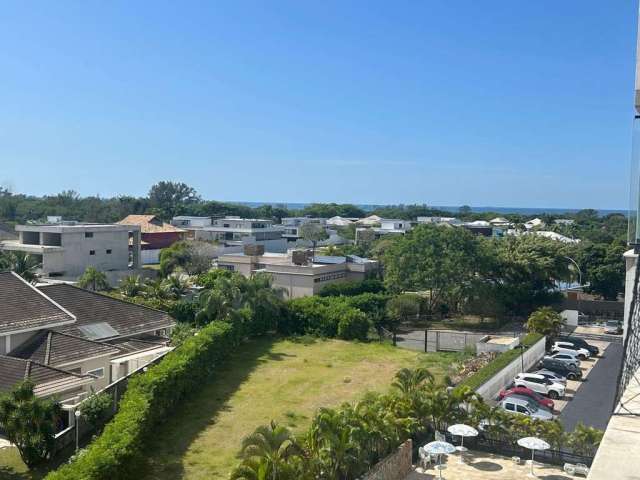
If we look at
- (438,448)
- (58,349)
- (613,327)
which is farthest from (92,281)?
(613,327)

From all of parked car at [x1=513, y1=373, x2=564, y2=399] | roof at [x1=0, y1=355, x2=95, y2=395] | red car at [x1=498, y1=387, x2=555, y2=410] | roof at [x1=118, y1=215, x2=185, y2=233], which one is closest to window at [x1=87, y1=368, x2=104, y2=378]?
roof at [x1=0, y1=355, x2=95, y2=395]

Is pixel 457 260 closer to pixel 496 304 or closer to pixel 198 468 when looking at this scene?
pixel 496 304

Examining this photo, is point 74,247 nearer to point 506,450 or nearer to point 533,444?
point 506,450

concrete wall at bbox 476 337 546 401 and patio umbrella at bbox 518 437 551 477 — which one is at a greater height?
patio umbrella at bbox 518 437 551 477

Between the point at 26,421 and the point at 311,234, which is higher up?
the point at 311,234

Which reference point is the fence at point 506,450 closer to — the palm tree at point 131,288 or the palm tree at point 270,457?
the palm tree at point 270,457

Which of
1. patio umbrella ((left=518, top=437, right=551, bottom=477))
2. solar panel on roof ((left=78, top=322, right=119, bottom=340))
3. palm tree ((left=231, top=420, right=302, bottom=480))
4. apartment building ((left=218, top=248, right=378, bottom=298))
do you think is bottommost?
patio umbrella ((left=518, top=437, right=551, bottom=477))

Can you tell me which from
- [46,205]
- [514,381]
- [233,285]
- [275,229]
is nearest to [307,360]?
[233,285]

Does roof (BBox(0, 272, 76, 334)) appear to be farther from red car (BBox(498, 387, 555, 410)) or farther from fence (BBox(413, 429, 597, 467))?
red car (BBox(498, 387, 555, 410))
